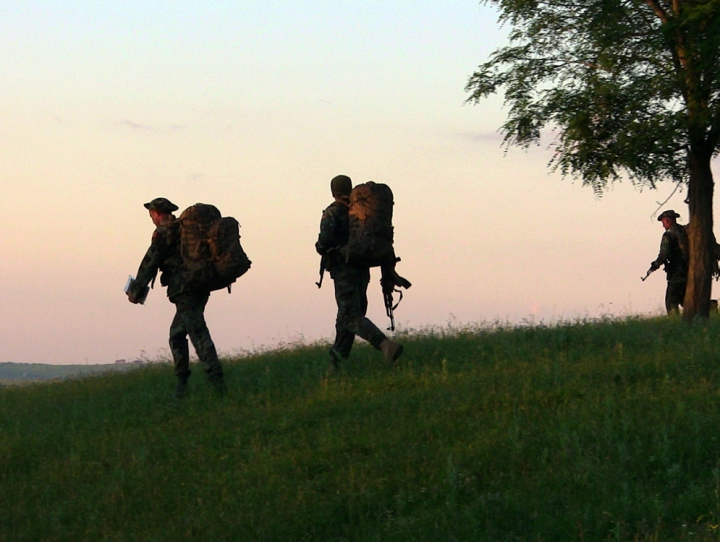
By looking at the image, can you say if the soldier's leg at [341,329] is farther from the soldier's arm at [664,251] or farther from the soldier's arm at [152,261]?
the soldier's arm at [664,251]

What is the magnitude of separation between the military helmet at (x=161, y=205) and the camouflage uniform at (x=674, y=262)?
37.7ft

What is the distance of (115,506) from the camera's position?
8.27 meters

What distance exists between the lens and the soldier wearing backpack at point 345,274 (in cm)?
1221

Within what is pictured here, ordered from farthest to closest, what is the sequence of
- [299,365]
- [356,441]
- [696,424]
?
Result: 1. [299,365]
2. [356,441]
3. [696,424]

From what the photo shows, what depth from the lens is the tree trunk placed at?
18.0 m

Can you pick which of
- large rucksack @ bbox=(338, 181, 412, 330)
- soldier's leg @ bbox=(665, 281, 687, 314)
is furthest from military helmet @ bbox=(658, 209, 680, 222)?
large rucksack @ bbox=(338, 181, 412, 330)

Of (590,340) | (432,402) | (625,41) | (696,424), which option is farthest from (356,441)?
(625,41)

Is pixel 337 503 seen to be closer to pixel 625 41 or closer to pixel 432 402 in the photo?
pixel 432 402

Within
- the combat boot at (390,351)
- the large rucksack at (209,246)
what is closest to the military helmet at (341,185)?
the large rucksack at (209,246)

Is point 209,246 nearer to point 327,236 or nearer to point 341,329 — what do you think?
point 327,236

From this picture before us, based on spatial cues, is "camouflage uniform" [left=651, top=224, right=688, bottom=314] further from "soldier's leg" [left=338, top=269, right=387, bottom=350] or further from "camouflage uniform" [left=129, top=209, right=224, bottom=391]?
"camouflage uniform" [left=129, top=209, right=224, bottom=391]

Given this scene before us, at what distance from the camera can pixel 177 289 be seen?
1211 cm

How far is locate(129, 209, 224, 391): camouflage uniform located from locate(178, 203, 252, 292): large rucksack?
0.21 m

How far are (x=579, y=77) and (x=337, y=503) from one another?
500 inches
